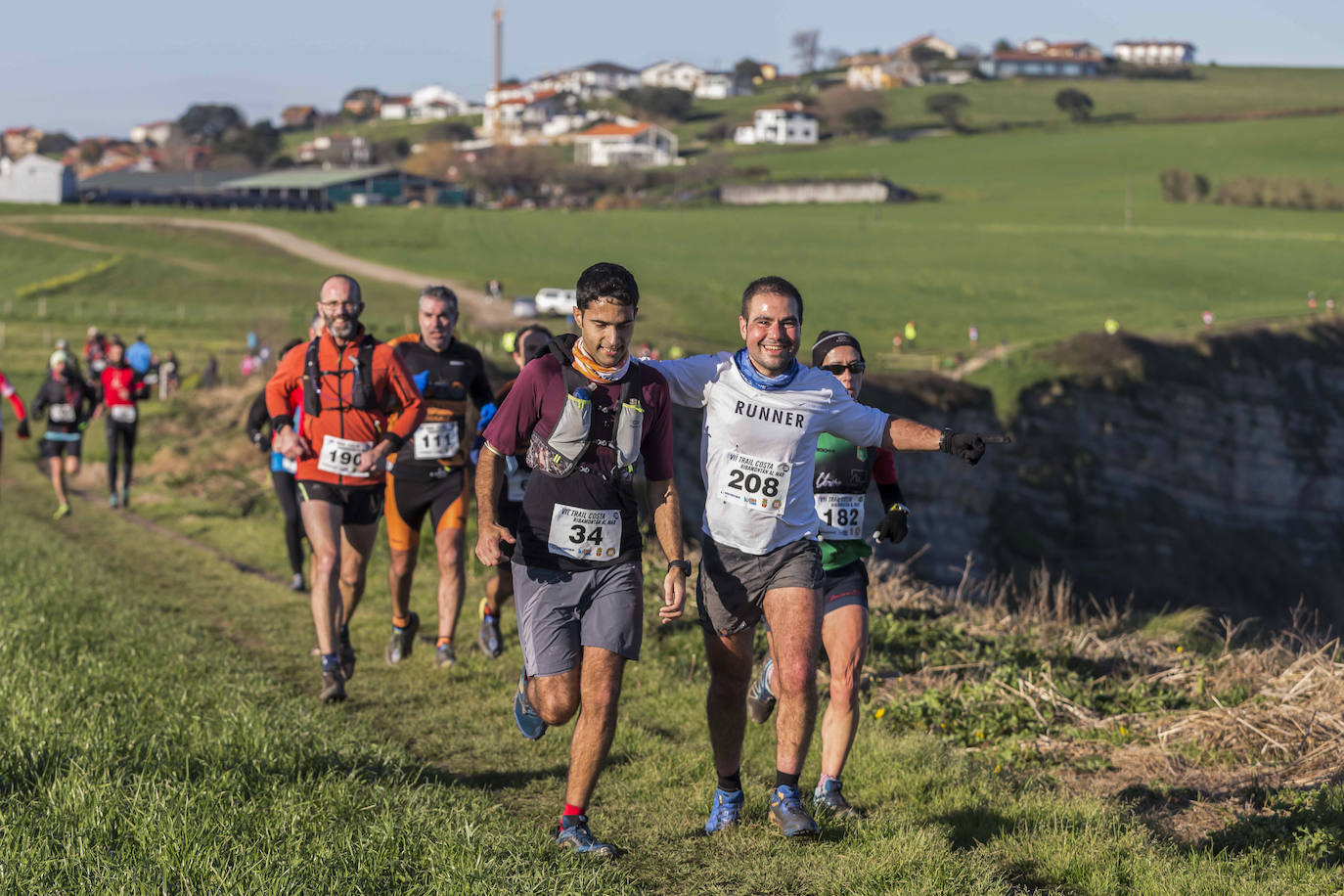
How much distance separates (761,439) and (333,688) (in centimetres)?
358

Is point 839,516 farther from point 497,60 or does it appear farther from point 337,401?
point 497,60

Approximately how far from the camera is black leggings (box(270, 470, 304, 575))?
1155cm

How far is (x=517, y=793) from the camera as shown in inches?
254

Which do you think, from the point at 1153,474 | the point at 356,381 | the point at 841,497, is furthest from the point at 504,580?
the point at 1153,474

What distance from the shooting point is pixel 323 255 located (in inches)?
3024

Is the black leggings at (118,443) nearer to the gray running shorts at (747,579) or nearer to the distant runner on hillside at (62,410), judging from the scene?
the distant runner on hillside at (62,410)

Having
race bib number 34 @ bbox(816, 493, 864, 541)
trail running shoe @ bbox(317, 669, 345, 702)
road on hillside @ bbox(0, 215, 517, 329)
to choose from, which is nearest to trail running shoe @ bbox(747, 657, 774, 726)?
race bib number 34 @ bbox(816, 493, 864, 541)

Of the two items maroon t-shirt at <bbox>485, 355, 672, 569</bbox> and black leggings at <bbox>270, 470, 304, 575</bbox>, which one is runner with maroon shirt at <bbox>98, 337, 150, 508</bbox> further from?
maroon t-shirt at <bbox>485, 355, 672, 569</bbox>

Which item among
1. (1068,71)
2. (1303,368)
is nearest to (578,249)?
(1303,368)

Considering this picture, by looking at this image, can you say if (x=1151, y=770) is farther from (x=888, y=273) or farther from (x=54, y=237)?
(x=54, y=237)

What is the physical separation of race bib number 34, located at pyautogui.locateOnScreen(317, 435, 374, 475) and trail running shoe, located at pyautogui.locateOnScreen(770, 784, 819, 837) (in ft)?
12.6

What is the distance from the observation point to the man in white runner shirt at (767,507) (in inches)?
228

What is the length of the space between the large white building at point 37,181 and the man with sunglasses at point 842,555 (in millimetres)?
122389

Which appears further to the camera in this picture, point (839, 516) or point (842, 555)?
point (839, 516)
